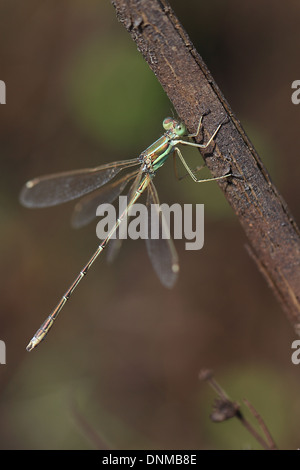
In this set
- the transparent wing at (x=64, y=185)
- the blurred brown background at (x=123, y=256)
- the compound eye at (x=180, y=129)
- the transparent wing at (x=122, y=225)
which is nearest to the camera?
the compound eye at (x=180, y=129)

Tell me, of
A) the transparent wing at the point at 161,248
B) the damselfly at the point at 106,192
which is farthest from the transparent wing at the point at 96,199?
the transparent wing at the point at 161,248

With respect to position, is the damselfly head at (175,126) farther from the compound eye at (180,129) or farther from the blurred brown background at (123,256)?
the blurred brown background at (123,256)

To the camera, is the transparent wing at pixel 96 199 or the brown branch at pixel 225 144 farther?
the transparent wing at pixel 96 199

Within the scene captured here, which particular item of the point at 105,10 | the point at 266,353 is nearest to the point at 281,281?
the point at 266,353

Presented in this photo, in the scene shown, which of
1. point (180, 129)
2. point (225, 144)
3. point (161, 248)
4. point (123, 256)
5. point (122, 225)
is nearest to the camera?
point (225, 144)

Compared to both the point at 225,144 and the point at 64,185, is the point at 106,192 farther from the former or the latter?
the point at 225,144

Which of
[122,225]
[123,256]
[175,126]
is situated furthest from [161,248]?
[123,256]

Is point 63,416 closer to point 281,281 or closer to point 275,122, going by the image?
point 281,281
